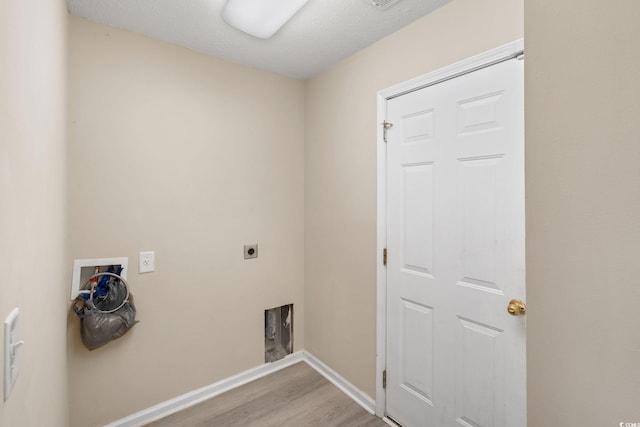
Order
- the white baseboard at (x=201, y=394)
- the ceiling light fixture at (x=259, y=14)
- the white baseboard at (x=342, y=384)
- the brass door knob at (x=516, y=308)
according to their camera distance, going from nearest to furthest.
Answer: the brass door knob at (x=516, y=308) → the ceiling light fixture at (x=259, y=14) → the white baseboard at (x=201, y=394) → the white baseboard at (x=342, y=384)

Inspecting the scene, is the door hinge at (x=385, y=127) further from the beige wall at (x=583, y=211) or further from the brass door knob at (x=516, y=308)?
the beige wall at (x=583, y=211)

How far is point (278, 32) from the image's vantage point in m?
1.83

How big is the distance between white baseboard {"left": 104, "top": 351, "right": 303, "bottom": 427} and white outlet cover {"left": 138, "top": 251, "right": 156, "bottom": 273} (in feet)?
2.96

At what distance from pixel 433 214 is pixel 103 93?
206 centimetres

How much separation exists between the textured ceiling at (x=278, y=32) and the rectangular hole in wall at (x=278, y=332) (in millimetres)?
1999

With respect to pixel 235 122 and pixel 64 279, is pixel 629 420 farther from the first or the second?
pixel 235 122

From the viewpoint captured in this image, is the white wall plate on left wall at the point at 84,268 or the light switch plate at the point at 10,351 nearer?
the light switch plate at the point at 10,351

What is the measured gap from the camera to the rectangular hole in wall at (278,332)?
95.7 inches

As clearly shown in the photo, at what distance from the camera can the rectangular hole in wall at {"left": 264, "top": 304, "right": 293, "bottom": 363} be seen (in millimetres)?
2430

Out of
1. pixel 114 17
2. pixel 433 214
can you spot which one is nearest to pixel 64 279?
pixel 114 17

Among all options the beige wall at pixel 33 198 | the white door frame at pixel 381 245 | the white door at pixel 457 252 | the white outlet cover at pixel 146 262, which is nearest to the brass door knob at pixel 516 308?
the white door at pixel 457 252

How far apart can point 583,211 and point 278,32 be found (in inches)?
73.5

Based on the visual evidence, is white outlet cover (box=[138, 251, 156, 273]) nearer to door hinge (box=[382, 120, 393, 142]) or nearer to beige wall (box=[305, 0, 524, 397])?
beige wall (box=[305, 0, 524, 397])

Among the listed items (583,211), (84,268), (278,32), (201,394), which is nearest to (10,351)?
(583,211)
